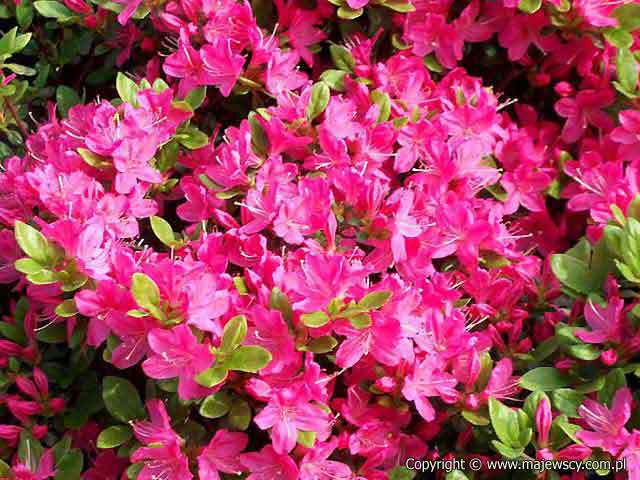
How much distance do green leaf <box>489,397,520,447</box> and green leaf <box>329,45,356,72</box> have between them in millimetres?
975

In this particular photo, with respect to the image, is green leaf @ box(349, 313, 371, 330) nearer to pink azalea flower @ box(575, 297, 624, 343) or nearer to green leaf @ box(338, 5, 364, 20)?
pink azalea flower @ box(575, 297, 624, 343)

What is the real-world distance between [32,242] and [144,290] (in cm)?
28

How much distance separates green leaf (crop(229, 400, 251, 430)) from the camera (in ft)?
4.99

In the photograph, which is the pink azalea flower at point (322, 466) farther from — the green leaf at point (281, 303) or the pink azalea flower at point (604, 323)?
the pink azalea flower at point (604, 323)

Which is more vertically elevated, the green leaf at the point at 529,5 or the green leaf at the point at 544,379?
the green leaf at the point at 529,5

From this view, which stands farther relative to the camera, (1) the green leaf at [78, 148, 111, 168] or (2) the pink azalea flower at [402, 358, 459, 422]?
(1) the green leaf at [78, 148, 111, 168]

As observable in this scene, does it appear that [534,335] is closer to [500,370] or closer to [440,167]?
[500,370]

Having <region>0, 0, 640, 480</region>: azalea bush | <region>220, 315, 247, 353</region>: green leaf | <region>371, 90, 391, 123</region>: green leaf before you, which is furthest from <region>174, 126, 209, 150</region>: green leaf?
<region>220, 315, 247, 353</region>: green leaf

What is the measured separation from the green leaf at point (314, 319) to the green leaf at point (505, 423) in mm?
358

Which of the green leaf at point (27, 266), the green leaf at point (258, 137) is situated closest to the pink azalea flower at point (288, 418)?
the green leaf at point (27, 266)

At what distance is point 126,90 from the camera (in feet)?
6.37

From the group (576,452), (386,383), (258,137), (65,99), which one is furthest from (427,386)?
(65,99)

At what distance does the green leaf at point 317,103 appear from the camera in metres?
1.89

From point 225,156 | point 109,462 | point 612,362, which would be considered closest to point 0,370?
point 109,462
